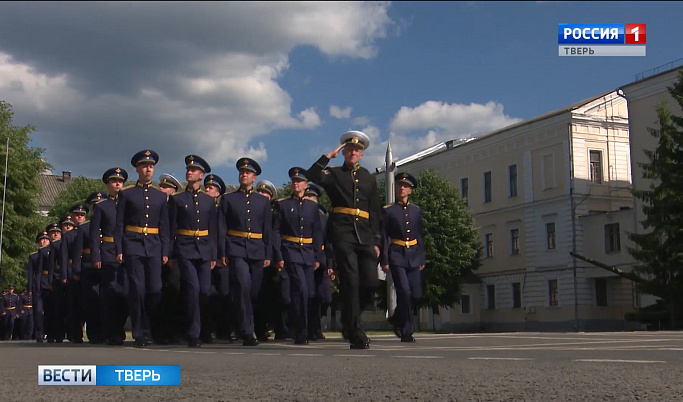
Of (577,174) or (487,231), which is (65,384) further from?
(487,231)

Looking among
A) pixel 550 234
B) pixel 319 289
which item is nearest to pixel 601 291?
pixel 550 234

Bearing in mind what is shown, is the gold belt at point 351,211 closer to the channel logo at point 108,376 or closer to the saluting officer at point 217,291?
the saluting officer at point 217,291

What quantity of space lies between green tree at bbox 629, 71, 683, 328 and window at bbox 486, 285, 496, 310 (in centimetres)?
1728

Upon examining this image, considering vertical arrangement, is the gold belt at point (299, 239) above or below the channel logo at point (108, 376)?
above

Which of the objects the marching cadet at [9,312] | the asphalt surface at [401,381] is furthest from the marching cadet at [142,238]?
the marching cadet at [9,312]

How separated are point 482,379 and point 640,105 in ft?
135

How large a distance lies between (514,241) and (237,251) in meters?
42.6

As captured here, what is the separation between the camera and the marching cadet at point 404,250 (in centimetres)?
1130

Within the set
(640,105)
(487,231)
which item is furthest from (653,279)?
(487,231)

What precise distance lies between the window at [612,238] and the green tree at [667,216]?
8.75 meters

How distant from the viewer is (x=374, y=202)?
9898 mm

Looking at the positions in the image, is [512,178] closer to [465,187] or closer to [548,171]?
[548,171]

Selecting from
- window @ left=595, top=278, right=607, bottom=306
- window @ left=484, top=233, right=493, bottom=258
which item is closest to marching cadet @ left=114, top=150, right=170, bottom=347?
window @ left=595, top=278, right=607, bottom=306

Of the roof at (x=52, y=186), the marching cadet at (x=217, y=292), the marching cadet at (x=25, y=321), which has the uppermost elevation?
the roof at (x=52, y=186)
